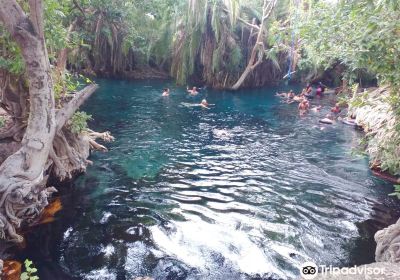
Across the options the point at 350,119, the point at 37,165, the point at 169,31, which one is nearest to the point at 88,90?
the point at 37,165

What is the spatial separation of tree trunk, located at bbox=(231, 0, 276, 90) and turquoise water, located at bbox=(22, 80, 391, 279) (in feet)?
33.7

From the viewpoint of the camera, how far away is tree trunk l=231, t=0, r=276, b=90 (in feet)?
78.7

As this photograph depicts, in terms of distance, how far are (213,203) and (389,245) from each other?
385 centimetres

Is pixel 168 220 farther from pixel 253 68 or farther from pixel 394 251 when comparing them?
pixel 253 68

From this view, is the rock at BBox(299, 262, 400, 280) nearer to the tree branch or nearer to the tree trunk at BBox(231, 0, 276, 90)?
the tree branch

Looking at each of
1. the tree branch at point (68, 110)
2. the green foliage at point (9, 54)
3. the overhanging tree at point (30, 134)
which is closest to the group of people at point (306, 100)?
the tree branch at point (68, 110)

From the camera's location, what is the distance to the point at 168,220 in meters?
7.53

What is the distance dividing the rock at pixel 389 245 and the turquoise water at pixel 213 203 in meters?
0.65

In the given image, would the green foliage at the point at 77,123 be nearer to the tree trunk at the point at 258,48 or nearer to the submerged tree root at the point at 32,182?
the submerged tree root at the point at 32,182

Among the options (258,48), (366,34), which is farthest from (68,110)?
(258,48)

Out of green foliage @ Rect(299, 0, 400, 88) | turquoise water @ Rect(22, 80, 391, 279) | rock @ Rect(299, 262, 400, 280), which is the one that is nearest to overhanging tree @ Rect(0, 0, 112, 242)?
turquoise water @ Rect(22, 80, 391, 279)

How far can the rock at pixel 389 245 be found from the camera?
5391 mm

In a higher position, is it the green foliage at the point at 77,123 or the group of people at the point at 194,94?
the green foliage at the point at 77,123

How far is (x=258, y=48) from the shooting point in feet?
81.5
